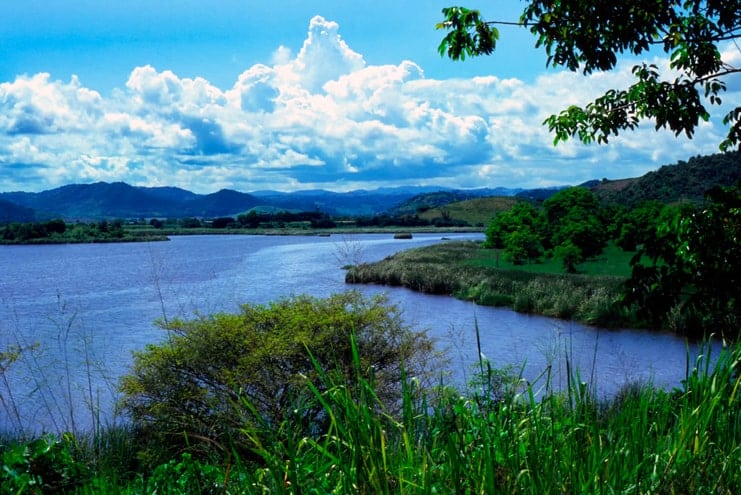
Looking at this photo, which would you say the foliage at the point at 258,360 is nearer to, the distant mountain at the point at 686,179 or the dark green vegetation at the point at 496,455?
the dark green vegetation at the point at 496,455

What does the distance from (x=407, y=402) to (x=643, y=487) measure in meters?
0.81

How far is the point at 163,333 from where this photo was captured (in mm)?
12516

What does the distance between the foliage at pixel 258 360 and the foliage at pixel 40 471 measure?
3621mm

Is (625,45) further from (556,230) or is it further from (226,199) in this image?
(226,199)

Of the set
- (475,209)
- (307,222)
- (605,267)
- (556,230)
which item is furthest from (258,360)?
(475,209)

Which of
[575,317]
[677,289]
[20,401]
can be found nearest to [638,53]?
[677,289]

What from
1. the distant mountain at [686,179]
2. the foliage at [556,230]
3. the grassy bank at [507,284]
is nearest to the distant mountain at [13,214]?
the foliage at [556,230]

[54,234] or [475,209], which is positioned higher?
[475,209]

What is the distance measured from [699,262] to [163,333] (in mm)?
10365

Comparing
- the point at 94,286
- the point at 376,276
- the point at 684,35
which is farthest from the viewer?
the point at 376,276

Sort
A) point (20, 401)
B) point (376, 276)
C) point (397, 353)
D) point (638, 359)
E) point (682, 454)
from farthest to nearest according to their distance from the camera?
point (376, 276)
point (638, 359)
point (20, 401)
point (397, 353)
point (682, 454)

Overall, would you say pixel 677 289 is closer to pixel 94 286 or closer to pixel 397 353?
pixel 397 353

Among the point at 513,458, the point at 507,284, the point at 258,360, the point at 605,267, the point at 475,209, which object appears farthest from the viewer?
the point at 475,209

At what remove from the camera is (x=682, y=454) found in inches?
83.9
